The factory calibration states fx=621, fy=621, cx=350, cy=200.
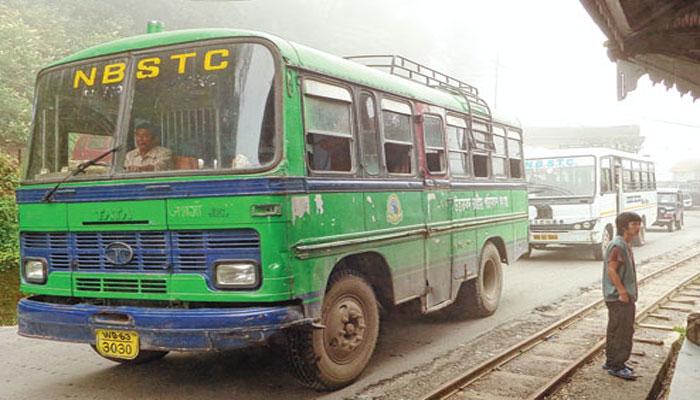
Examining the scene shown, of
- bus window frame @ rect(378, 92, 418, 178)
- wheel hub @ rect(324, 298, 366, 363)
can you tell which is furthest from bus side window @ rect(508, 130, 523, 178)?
wheel hub @ rect(324, 298, 366, 363)

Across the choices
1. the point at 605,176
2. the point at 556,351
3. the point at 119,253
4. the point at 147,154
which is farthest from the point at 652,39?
the point at 605,176

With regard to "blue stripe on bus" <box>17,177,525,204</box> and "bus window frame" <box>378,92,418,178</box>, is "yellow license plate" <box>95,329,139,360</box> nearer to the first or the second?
"blue stripe on bus" <box>17,177,525,204</box>

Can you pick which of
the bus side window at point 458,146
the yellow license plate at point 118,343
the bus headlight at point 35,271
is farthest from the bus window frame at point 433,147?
the bus headlight at point 35,271

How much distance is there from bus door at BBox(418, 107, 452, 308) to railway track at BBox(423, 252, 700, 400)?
0.97m

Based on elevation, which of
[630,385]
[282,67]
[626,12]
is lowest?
[630,385]

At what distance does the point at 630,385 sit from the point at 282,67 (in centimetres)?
402

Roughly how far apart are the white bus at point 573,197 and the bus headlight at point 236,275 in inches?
444

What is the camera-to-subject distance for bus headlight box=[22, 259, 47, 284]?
510 centimetres

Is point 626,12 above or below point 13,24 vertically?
below

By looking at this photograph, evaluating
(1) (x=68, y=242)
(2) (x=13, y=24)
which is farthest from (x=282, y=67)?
(2) (x=13, y=24)

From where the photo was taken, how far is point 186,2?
91.1ft

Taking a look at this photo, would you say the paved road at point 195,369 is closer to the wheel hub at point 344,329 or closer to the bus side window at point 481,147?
the wheel hub at point 344,329

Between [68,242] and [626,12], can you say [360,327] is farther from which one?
[626,12]

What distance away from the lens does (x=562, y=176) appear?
1466cm
